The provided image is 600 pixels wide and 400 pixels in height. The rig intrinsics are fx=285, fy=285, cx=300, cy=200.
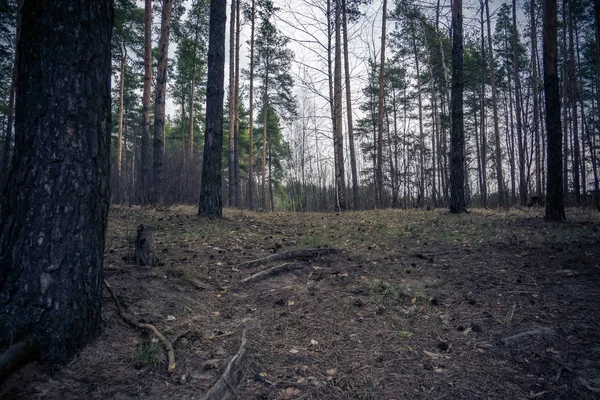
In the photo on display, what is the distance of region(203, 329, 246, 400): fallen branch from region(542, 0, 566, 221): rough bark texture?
27.6 feet

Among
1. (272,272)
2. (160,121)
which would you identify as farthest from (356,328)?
(160,121)

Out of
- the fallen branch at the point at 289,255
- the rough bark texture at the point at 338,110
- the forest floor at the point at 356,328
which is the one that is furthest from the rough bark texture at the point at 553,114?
the rough bark texture at the point at 338,110

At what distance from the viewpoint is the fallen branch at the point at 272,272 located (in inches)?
147

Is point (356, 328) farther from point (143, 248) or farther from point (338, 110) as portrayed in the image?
point (338, 110)

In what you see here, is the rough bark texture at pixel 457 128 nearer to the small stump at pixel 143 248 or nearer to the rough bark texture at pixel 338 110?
the rough bark texture at pixel 338 110

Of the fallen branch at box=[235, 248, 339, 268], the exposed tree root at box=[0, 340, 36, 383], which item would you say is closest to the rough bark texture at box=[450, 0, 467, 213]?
the fallen branch at box=[235, 248, 339, 268]

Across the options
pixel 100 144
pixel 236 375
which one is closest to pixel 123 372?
pixel 236 375

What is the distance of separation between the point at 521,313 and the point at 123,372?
11.0 feet

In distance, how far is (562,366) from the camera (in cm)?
198

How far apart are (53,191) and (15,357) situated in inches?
37.8

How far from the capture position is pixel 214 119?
24.7 ft

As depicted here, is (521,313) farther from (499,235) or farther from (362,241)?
(499,235)

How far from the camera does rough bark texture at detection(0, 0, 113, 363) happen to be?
176 centimetres

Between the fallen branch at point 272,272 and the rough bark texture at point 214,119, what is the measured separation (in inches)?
157
